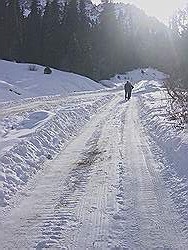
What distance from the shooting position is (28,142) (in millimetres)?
11336

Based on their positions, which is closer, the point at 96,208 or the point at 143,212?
the point at 143,212

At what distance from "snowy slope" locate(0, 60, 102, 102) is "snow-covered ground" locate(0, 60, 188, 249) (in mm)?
23192

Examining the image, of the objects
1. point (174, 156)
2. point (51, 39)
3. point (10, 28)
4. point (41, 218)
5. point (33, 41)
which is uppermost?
point (10, 28)

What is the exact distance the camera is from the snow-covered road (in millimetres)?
5602

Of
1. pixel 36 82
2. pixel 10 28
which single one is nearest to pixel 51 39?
pixel 10 28

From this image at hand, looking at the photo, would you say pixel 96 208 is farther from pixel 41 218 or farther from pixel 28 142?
pixel 28 142

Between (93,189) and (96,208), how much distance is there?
1061 mm

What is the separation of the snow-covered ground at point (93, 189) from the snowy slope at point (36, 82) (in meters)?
23.2

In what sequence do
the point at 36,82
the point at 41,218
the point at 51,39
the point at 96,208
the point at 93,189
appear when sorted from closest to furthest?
the point at 41,218 → the point at 96,208 → the point at 93,189 → the point at 36,82 → the point at 51,39

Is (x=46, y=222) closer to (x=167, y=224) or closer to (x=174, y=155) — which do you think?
(x=167, y=224)

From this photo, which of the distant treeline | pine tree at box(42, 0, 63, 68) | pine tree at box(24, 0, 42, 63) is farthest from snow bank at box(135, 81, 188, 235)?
pine tree at box(24, 0, 42, 63)

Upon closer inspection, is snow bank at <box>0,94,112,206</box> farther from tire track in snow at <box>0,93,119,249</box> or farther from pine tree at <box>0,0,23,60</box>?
pine tree at <box>0,0,23,60</box>

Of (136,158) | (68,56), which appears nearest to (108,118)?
(136,158)

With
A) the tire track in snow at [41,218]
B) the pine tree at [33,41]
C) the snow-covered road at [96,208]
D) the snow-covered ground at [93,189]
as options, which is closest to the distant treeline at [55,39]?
the pine tree at [33,41]
